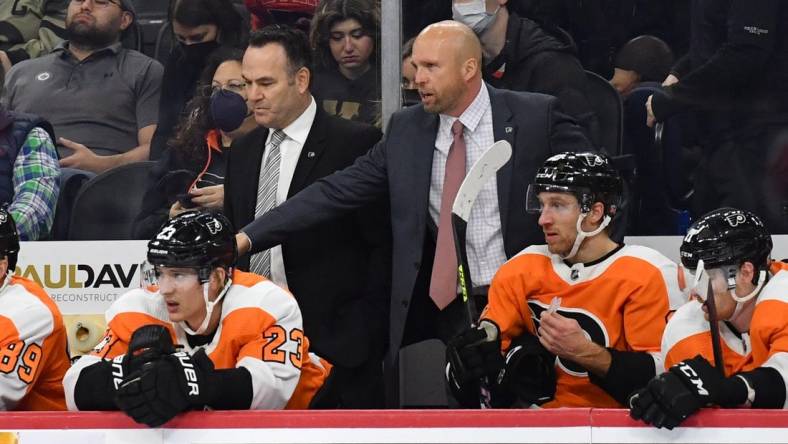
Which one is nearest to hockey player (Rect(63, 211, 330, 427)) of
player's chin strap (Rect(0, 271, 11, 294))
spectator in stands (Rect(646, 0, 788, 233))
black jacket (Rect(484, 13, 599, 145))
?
player's chin strap (Rect(0, 271, 11, 294))

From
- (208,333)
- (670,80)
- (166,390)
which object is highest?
(670,80)

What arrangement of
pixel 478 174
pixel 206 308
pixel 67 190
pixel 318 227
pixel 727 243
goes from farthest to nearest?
pixel 67 190 < pixel 318 227 < pixel 478 174 < pixel 206 308 < pixel 727 243

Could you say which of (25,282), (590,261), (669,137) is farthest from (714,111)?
(25,282)

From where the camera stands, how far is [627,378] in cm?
343

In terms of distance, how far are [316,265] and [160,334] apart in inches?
50.9

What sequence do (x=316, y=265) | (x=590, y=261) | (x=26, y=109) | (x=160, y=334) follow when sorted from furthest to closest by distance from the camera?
1. (x=26, y=109)
2. (x=316, y=265)
3. (x=590, y=261)
4. (x=160, y=334)

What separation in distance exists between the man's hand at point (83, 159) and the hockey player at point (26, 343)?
1.08 meters

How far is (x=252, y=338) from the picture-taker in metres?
3.51

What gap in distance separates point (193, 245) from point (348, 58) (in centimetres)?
140

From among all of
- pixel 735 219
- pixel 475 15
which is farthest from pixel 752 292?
pixel 475 15

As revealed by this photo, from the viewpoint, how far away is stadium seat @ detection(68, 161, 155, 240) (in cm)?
483

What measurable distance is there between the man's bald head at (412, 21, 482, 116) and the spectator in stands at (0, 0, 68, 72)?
1404 millimetres

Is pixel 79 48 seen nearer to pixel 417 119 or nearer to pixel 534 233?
pixel 417 119

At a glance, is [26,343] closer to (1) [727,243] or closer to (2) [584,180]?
(2) [584,180]
